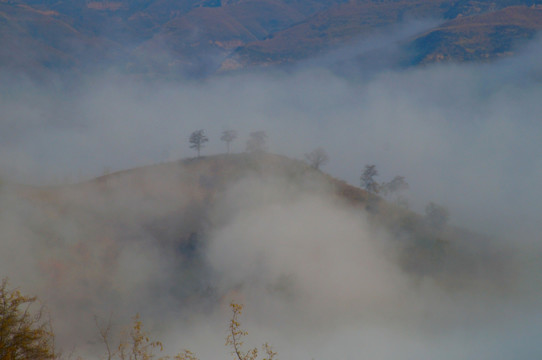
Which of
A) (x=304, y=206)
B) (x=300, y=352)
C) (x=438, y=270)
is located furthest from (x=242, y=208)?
(x=438, y=270)

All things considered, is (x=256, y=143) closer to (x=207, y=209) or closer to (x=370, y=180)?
(x=207, y=209)

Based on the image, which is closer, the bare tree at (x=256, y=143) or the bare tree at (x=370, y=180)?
the bare tree at (x=370, y=180)

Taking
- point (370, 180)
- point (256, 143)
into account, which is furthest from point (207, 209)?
point (370, 180)

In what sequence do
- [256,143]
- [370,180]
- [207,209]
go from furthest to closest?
[256,143]
[370,180]
[207,209]

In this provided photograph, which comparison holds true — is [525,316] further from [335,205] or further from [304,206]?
[304,206]

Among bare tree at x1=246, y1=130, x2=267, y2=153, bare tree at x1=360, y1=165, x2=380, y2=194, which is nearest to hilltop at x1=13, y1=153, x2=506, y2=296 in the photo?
bare tree at x1=360, y1=165, x2=380, y2=194

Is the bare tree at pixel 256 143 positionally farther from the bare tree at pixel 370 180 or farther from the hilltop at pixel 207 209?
the bare tree at pixel 370 180

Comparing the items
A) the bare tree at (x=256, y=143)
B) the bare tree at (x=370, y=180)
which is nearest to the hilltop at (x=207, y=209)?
the bare tree at (x=370, y=180)

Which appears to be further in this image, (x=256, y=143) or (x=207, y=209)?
(x=256, y=143)

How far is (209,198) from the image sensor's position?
96.1 metres

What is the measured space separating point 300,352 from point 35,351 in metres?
58.1

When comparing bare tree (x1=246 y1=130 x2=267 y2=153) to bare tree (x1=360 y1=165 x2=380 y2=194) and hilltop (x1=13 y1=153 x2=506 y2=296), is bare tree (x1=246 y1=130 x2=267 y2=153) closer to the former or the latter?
hilltop (x1=13 y1=153 x2=506 y2=296)

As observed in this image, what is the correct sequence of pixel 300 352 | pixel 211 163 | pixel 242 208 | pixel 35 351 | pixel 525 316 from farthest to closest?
pixel 211 163
pixel 242 208
pixel 525 316
pixel 300 352
pixel 35 351

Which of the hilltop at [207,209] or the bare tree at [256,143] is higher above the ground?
the bare tree at [256,143]
